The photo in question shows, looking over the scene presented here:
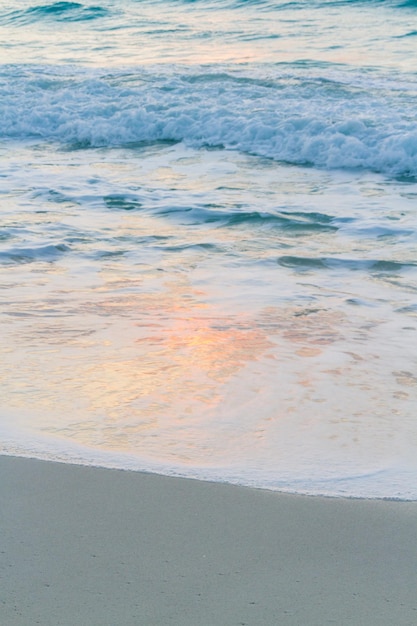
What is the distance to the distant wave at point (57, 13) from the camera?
20.8 meters

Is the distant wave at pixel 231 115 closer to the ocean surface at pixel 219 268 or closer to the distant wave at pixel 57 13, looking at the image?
the ocean surface at pixel 219 268

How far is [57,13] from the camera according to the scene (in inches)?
840

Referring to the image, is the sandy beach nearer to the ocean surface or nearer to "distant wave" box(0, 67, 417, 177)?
the ocean surface

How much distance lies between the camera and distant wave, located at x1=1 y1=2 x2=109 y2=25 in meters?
20.8

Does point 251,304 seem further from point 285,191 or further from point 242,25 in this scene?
point 242,25

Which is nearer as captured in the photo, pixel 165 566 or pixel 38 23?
pixel 165 566

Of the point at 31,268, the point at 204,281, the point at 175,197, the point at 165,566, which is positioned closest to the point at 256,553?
the point at 165,566

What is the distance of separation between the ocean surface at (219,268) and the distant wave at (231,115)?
0.12ft

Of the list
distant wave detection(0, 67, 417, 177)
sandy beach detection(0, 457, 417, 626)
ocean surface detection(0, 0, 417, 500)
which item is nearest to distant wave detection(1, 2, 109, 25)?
ocean surface detection(0, 0, 417, 500)

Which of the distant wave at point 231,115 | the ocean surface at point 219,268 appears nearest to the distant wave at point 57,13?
the ocean surface at point 219,268

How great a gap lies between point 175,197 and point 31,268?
234 centimetres

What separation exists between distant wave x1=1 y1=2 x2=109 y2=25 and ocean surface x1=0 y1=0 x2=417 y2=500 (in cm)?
700

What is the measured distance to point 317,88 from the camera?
11.7 metres

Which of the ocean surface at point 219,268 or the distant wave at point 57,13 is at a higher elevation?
the distant wave at point 57,13
